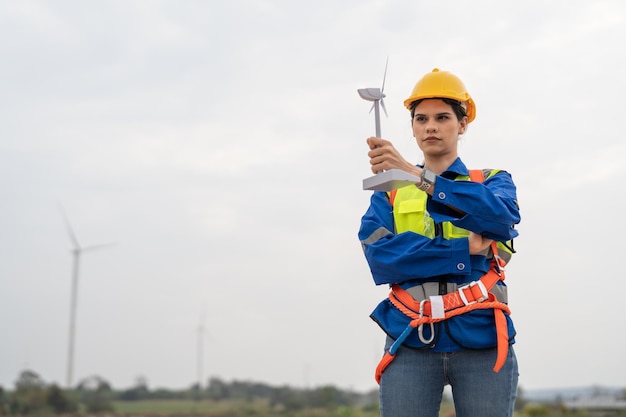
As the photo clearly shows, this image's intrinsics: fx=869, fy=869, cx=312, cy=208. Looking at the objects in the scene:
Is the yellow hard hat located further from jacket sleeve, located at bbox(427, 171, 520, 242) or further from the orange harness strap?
the orange harness strap

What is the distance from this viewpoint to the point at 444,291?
12.6ft

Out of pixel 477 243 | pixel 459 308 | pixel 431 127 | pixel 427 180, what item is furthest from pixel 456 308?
pixel 431 127

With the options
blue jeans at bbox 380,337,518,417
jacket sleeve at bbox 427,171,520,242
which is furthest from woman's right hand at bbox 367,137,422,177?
blue jeans at bbox 380,337,518,417

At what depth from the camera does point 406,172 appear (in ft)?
11.8

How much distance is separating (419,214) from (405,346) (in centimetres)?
62

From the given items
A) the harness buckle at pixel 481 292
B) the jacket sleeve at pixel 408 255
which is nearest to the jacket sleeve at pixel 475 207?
the jacket sleeve at pixel 408 255

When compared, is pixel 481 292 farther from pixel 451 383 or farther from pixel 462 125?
pixel 462 125

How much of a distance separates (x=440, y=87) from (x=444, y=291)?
0.94 metres

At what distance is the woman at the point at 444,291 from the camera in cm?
372

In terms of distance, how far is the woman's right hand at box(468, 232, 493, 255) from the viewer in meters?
3.79

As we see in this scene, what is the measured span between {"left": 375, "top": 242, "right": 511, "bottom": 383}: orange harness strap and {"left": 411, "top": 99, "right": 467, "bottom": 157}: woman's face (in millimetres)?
644

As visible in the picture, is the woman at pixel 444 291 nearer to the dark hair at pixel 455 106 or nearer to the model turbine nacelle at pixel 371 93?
the dark hair at pixel 455 106

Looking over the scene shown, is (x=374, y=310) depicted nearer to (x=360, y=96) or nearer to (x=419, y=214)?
(x=419, y=214)

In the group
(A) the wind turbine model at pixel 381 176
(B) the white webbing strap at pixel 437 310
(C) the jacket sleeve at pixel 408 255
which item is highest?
(A) the wind turbine model at pixel 381 176
